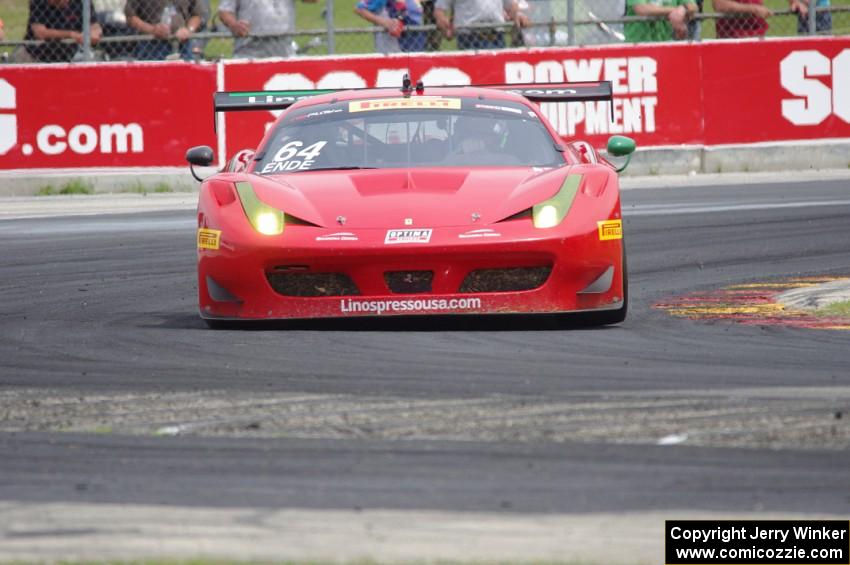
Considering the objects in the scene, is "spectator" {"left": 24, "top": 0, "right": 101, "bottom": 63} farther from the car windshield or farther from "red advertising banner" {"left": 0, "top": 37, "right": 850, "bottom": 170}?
the car windshield

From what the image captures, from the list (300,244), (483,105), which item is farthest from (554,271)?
(483,105)

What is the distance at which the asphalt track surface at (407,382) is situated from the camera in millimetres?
4820

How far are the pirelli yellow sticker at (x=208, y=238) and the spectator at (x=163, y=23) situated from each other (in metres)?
8.75

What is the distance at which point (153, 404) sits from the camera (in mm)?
6168

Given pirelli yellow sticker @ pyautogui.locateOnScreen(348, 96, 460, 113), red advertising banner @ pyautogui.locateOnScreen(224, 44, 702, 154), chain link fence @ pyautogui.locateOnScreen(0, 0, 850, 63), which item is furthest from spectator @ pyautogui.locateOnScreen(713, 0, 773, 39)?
pirelli yellow sticker @ pyautogui.locateOnScreen(348, 96, 460, 113)

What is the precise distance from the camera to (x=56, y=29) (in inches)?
664

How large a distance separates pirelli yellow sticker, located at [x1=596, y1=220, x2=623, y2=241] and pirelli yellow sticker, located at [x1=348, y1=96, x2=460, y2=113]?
155cm

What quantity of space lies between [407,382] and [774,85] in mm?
11626

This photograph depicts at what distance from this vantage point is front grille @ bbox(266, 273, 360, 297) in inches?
315

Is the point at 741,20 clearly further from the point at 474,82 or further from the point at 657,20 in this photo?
the point at 474,82

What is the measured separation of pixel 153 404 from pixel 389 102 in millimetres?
3762

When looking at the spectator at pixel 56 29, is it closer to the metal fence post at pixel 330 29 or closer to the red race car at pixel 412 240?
the metal fence post at pixel 330 29

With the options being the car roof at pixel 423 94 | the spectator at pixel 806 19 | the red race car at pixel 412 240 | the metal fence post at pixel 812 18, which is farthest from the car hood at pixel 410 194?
the spectator at pixel 806 19

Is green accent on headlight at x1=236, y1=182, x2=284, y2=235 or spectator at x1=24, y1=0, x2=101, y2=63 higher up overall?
green accent on headlight at x1=236, y1=182, x2=284, y2=235
